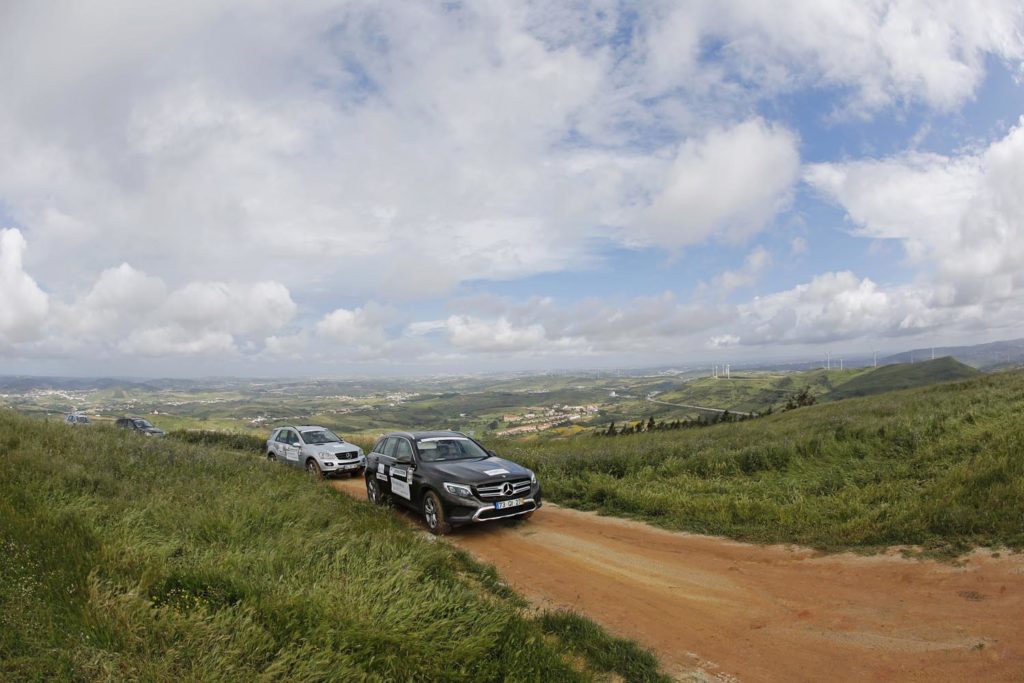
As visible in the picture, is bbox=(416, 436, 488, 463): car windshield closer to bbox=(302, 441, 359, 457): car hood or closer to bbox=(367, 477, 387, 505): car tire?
bbox=(367, 477, 387, 505): car tire

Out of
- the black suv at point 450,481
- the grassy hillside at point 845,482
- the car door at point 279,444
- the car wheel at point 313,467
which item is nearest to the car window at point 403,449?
the black suv at point 450,481

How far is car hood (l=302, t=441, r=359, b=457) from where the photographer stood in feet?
58.1

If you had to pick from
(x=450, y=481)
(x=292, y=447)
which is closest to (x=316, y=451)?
(x=292, y=447)

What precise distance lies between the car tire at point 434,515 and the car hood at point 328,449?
877 centimetres

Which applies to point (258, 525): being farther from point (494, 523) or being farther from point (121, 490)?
point (494, 523)

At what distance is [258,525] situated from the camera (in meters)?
6.66

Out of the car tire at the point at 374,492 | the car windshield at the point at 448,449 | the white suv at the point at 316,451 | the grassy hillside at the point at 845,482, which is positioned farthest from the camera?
the white suv at the point at 316,451

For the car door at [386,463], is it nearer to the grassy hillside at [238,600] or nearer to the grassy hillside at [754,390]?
the grassy hillside at [238,600]

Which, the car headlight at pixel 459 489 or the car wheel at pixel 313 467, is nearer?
the car headlight at pixel 459 489

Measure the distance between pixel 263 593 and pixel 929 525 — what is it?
942cm

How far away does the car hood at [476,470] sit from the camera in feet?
31.2

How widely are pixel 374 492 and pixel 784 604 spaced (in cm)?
897

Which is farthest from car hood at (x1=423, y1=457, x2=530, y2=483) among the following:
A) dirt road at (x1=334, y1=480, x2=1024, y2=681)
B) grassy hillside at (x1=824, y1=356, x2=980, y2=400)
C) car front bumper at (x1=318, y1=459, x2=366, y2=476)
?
A: grassy hillside at (x1=824, y1=356, x2=980, y2=400)

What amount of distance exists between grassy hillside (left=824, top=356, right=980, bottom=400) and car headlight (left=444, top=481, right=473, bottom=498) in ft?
388
